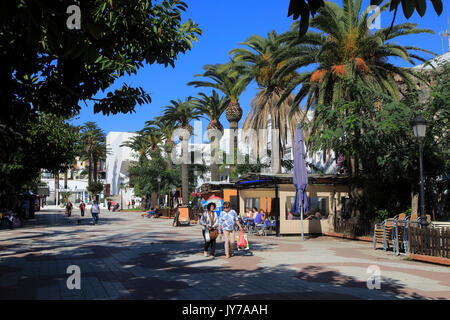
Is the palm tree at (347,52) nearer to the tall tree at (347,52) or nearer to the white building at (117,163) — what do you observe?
the tall tree at (347,52)

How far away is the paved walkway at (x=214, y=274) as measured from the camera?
752cm

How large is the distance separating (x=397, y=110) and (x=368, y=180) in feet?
15.4

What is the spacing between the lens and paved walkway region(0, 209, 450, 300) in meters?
7.52

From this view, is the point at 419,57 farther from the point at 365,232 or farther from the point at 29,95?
the point at 29,95

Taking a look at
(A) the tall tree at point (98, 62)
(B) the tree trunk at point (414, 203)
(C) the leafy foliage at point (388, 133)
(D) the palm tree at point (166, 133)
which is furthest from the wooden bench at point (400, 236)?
(D) the palm tree at point (166, 133)

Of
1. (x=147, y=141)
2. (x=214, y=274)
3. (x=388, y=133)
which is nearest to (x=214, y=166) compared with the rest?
(x=388, y=133)

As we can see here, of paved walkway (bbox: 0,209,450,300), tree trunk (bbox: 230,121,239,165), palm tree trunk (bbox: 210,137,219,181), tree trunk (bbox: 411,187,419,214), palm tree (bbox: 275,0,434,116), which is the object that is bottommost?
paved walkway (bbox: 0,209,450,300)

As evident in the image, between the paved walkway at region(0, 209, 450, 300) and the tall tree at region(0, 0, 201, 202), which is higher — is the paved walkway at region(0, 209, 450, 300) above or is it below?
below

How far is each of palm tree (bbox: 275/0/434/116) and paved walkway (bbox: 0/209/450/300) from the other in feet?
27.9

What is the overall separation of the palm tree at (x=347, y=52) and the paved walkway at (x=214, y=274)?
8506 millimetres

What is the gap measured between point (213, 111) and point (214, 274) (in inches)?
989

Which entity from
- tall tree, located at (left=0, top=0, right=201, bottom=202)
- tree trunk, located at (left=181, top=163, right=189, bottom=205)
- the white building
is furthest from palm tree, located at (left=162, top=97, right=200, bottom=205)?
the white building

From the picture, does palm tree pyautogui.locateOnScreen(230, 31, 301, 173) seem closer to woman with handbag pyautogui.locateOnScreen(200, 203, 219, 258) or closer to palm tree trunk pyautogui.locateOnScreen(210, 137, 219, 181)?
palm tree trunk pyautogui.locateOnScreen(210, 137, 219, 181)

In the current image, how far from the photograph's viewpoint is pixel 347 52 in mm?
19797
